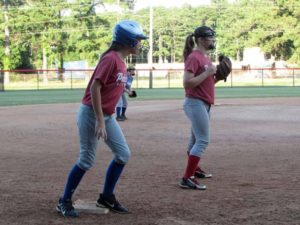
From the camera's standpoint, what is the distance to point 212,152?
9.30 m

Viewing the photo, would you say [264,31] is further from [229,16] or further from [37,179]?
[37,179]

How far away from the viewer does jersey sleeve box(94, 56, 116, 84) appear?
479 cm

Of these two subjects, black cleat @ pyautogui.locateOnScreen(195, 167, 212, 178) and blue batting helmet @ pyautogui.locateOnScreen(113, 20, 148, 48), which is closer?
blue batting helmet @ pyautogui.locateOnScreen(113, 20, 148, 48)

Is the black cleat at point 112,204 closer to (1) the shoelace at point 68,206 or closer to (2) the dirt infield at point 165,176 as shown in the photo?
(2) the dirt infield at point 165,176

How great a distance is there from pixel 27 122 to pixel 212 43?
10.0 meters

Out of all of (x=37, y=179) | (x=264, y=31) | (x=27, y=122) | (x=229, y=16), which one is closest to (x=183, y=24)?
(x=229, y=16)

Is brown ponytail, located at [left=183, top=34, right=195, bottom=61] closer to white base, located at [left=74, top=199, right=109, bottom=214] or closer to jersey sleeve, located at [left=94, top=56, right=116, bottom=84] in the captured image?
jersey sleeve, located at [left=94, top=56, right=116, bottom=84]

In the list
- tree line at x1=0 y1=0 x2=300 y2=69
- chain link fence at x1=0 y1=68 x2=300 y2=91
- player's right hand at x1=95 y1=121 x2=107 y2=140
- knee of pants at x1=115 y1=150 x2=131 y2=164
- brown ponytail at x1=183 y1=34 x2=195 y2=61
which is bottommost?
chain link fence at x1=0 y1=68 x2=300 y2=91

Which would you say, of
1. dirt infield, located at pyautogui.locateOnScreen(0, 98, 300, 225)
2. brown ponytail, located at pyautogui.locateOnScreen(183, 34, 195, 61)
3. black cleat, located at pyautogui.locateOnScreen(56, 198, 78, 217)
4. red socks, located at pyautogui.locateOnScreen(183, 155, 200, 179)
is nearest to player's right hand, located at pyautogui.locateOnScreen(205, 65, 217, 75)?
brown ponytail, located at pyautogui.locateOnScreen(183, 34, 195, 61)

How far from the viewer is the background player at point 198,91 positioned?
607cm

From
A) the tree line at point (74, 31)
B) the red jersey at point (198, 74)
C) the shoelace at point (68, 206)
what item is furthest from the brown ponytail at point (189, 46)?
the tree line at point (74, 31)

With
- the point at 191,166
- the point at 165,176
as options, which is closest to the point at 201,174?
the point at 165,176

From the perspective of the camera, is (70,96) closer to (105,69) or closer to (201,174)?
(201,174)

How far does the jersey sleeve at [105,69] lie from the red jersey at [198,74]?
1412 millimetres
